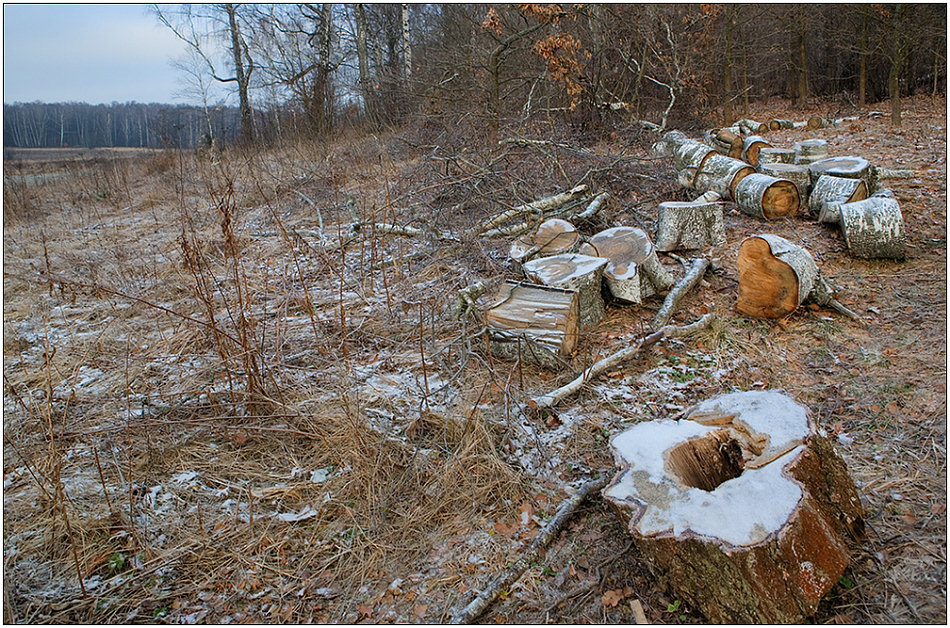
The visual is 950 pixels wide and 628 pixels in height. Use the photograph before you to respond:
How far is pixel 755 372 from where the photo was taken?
3.68 metres

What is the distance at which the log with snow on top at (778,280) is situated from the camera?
13.7ft

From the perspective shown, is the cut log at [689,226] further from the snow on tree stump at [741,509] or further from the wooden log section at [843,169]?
the snow on tree stump at [741,509]

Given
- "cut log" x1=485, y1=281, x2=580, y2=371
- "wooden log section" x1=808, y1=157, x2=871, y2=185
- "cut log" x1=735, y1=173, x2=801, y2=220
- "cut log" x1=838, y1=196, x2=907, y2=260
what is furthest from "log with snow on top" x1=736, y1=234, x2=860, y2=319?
"wooden log section" x1=808, y1=157, x2=871, y2=185

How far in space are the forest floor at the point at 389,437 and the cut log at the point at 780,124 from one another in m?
6.73

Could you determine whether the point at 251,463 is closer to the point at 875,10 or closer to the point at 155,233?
the point at 155,233

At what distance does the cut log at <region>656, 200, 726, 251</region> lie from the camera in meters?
5.45

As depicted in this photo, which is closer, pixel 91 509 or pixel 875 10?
pixel 91 509

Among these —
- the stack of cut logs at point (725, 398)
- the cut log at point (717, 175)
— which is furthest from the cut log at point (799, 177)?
the cut log at point (717, 175)

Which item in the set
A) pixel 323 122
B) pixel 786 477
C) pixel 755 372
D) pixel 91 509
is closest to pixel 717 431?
pixel 786 477

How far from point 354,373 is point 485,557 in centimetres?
175

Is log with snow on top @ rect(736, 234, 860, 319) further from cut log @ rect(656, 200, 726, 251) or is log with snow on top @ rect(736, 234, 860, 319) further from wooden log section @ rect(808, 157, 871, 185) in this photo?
wooden log section @ rect(808, 157, 871, 185)

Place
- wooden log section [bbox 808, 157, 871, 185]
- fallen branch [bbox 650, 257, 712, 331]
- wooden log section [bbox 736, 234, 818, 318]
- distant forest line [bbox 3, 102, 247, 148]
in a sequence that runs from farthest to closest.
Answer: distant forest line [bbox 3, 102, 247, 148]
wooden log section [bbox 808, 157, 871, 185]
fallen branch [bbox 650, 257, 712, 331]
wooden log section [bbox 736, 234, 818, 318]

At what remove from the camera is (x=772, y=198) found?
6234 millimetres

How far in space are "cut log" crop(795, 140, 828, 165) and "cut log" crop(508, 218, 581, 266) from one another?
4.07 m
